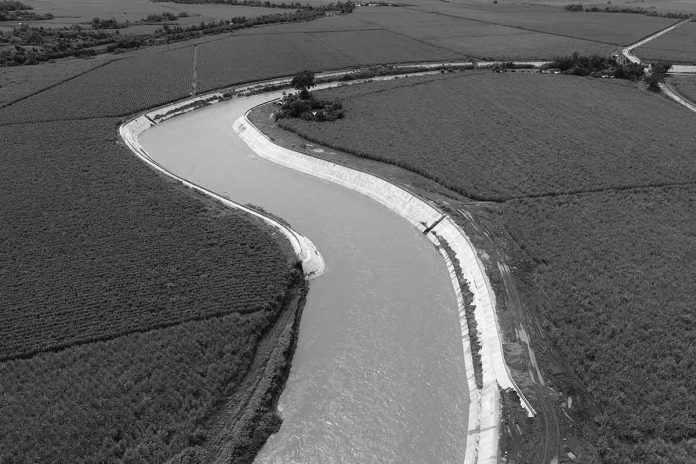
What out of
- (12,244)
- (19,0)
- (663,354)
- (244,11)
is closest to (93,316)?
(12,244)

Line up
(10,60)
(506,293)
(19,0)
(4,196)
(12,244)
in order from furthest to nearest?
(19,0) → (10,60) → (4,196) → (12,244) → (506,293)

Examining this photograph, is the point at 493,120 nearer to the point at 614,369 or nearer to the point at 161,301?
the point at 614,369

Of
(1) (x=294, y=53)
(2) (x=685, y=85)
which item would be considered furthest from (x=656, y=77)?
(1) (x=294, y=53)

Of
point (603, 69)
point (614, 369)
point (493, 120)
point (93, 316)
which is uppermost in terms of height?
point (603, 69)

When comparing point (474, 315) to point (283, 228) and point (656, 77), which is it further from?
point (656, 77)

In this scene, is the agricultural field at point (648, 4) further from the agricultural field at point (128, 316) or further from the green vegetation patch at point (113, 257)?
the agricultural field at point (128, 316)

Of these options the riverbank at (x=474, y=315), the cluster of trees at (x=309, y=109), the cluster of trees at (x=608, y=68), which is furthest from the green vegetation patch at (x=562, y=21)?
the riverbank at (x=474, y=315)
